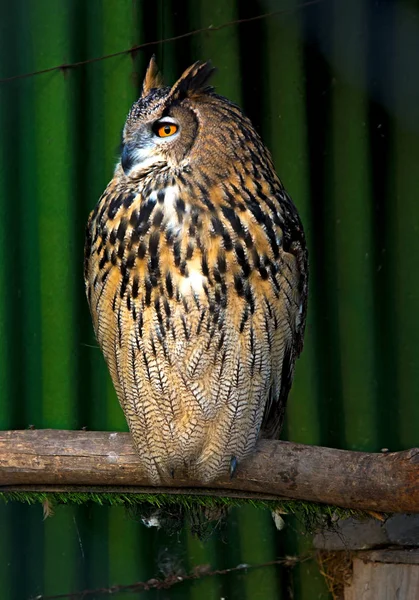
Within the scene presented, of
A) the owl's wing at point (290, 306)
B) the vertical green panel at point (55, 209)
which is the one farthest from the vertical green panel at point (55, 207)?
Answer: the owl's wing at point (290, 306)

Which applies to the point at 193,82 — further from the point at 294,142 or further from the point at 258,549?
the point at 258,549

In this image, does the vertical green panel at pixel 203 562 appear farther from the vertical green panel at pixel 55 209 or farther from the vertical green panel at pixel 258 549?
the vertical green panel at pixel 55 209

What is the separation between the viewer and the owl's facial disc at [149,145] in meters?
2.37

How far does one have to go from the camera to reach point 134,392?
255 cm

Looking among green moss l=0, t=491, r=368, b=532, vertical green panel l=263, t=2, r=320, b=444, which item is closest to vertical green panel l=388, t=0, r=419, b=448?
vertical green panel l=263, t=2, r=320, b=444

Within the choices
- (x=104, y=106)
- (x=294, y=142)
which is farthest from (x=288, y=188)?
(x=104, y=106)

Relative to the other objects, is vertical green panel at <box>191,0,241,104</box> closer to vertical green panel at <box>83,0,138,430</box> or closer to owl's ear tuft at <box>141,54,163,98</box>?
vertical green panel at <box>83,0,138,430</box>

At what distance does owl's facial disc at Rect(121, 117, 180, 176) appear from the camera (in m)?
2.37

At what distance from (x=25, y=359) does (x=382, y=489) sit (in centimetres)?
134

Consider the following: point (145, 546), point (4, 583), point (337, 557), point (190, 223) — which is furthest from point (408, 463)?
point (4, 583)

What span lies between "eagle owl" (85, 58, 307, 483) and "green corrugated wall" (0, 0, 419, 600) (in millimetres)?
574

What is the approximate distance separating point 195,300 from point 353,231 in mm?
1054

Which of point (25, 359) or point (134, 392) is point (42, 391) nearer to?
point (25, 359)

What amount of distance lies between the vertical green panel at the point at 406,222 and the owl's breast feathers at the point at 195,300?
0.76 metres
